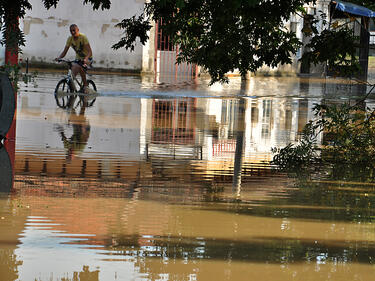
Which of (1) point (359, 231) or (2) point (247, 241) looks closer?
(2) point (247, 241)

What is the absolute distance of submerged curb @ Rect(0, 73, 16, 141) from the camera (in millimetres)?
11320

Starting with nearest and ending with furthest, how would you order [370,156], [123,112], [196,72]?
[370,156] → [123,112] → [196,72]

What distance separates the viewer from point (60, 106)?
17.7 m

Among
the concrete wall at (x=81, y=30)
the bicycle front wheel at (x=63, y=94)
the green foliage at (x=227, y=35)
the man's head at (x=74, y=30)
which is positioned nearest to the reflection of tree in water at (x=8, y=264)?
the green foliage at (x=227, y=35)

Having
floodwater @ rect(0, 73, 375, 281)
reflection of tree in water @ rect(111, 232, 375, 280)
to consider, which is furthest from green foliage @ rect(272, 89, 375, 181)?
reflection of tree in water @ rect(111, 232, 375, 280)

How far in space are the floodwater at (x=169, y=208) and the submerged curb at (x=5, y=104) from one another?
356 millimetres

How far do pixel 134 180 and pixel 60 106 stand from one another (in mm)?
8447

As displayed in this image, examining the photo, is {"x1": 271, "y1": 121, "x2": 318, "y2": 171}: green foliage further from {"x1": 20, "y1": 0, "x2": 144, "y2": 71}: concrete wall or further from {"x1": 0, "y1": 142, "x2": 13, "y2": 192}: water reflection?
{"x1": 20, "y1": 0, "x2": 144, "y2": 71}: concrete wall

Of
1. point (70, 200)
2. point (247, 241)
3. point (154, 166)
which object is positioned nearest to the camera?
point (247, 241)

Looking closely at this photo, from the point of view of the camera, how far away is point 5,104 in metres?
11.3

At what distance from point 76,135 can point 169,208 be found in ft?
17.6

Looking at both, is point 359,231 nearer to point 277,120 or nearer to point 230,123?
point 230,123

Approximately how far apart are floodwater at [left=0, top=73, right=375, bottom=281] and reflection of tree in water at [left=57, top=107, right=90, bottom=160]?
0.07 feet

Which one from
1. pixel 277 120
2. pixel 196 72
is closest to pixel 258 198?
pixel 277 120
